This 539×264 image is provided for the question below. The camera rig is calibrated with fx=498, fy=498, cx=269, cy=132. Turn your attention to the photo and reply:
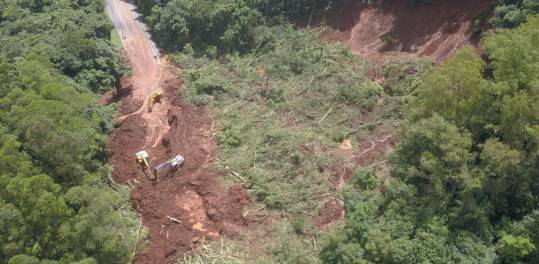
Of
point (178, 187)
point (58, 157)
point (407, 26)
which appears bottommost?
point (178, 187)

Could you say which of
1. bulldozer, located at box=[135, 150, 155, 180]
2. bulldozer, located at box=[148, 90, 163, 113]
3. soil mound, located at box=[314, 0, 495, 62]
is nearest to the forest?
soil mound, located at box=[314, 0, 495, 62]

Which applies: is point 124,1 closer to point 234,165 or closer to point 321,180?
point 234,165

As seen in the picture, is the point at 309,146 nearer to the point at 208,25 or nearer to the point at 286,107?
the point at 286,107

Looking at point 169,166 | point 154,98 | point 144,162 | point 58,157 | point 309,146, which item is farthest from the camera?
point 154,98

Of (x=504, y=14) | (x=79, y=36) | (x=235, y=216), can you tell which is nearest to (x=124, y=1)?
(x=79, y=36)

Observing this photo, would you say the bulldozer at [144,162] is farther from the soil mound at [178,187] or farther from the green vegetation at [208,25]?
the green vegetation at [208,25]

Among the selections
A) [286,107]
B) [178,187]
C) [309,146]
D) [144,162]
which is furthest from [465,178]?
[144,162]
